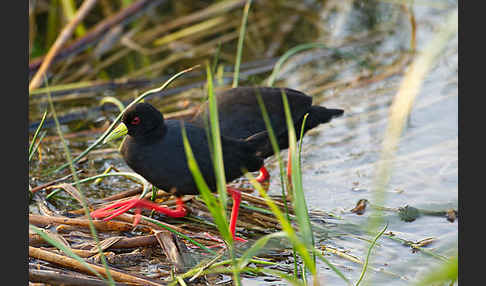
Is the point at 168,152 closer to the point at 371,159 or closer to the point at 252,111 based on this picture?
the point at 252,111

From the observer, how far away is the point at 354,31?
7.06 m

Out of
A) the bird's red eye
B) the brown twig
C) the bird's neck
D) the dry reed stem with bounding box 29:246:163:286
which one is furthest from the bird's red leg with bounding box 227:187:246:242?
the brown twig

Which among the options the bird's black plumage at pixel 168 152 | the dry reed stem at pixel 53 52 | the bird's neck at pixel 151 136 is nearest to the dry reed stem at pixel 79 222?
the bird's black plumage at pixel 168 152

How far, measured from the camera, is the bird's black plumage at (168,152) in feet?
11.0

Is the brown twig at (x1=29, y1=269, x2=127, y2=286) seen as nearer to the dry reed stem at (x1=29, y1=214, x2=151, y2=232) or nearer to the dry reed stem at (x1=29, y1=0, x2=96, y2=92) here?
the dry reed stem at (x1=29, y1=214, x2=151, y2=232)

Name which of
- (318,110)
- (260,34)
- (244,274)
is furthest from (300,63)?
(244,274)

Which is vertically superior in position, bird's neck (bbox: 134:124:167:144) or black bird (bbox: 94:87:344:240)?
bird's neck (bbox: 134:124:167:144)

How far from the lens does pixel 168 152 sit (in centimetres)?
338

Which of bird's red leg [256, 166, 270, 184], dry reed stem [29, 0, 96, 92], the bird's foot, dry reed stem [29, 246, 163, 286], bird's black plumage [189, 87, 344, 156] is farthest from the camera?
dry reed stem [29, 0, 96, 92]

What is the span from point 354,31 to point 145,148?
415 centimetres

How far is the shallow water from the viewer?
353cm

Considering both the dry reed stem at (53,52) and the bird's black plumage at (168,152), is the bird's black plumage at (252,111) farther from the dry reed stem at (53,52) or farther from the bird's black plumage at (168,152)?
the dry reed stem at (53,52)

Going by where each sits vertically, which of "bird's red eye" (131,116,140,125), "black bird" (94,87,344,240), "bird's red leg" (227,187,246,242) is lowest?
"bird's red leg" (227,187,246,242)

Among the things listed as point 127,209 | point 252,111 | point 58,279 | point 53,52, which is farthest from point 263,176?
→ point 53,52
